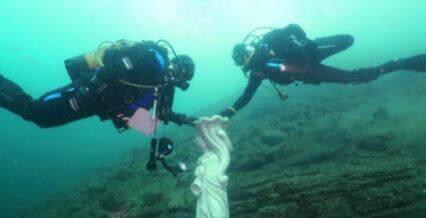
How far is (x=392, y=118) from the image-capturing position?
35.3 ft

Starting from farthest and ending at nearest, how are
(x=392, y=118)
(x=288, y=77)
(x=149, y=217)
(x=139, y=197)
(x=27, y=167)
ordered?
1. (x=27, y=167)
2. (x=392, y=118)
3. (x=139, y=197)
4. (x=288, y=77)
5. (x=149, y=217)

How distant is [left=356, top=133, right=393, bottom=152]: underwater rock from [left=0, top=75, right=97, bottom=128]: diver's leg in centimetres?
628

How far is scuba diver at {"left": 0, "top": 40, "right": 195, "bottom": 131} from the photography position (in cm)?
546

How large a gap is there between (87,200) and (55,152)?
116 feet

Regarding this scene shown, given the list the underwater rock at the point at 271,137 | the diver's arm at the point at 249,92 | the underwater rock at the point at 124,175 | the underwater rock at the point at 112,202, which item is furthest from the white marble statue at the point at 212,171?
the underwater rock at the point at 124,175

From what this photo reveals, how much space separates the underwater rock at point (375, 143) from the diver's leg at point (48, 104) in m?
6.28

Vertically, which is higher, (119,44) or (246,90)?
(119,44)

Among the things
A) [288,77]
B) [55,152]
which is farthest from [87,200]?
[55,152]

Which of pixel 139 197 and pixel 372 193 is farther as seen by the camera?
pixel 139 197

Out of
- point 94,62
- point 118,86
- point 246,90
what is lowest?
point 246,90

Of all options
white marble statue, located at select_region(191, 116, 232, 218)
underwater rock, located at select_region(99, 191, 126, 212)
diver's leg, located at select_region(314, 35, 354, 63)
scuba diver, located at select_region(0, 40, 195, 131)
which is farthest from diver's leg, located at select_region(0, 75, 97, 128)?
diver's leg, located at select_region(314, 35, 354, 63)

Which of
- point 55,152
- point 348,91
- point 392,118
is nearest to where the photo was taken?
point 392,118

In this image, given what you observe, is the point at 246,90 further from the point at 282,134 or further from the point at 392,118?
the point at 392,118

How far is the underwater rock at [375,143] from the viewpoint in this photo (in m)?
8.12
